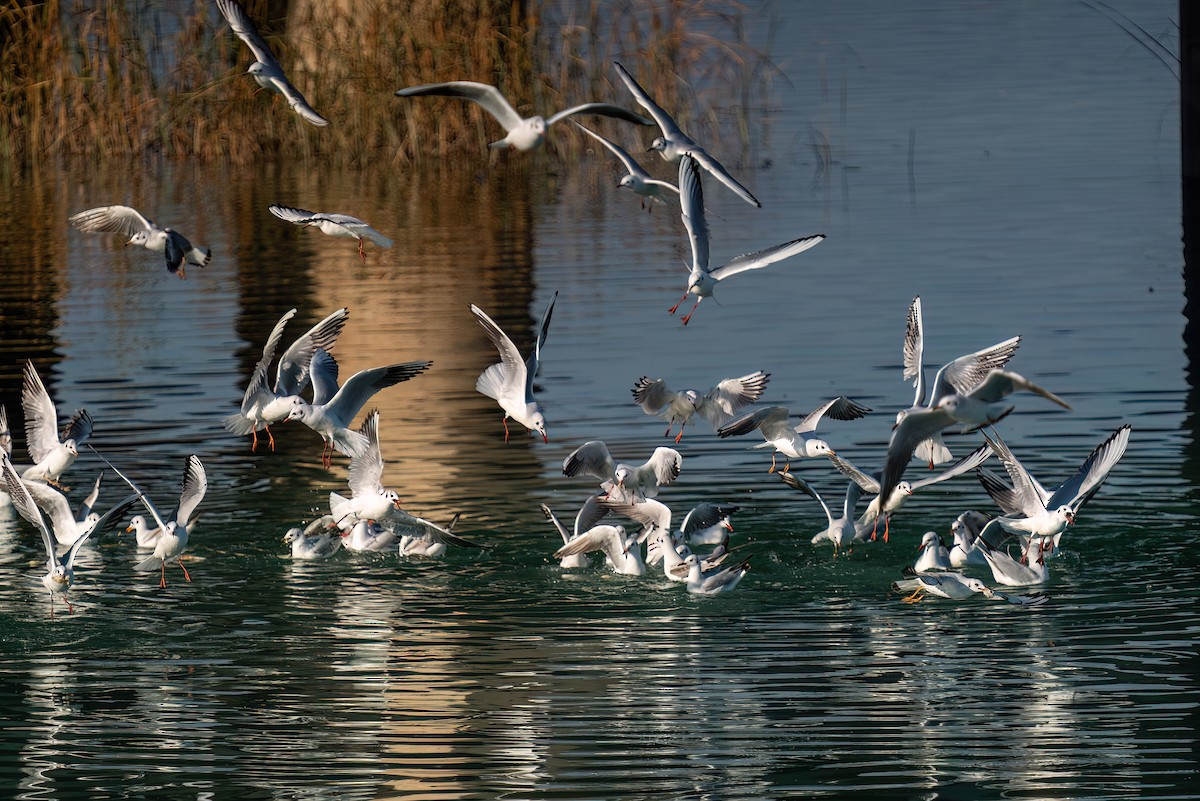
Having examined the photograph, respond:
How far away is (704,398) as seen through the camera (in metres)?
15.1

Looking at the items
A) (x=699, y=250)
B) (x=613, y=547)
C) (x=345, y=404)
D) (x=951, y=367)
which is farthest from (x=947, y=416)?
(x=345, y=404)

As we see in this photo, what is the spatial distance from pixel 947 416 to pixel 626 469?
1.99m

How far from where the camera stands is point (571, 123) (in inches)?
A: 1195

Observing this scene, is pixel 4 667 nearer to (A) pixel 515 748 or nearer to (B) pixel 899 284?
(A) pixel 515 748

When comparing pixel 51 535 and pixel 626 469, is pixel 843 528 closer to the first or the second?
pixel 626 469

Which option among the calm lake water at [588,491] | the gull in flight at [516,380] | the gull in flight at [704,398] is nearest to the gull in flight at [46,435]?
the calm lake water at [588,491]

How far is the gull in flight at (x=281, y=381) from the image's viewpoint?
14.6 m

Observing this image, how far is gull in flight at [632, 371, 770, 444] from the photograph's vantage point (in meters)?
14.9

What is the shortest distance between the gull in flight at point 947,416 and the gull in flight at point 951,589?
23.8 inches

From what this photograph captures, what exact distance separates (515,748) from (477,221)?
56.3ft

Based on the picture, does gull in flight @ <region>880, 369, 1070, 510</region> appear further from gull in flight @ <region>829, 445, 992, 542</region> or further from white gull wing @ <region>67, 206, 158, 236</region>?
white gull wing @ <region>67, 206, 158, 236</region>

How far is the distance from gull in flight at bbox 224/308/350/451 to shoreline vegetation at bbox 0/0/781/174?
13.0 m

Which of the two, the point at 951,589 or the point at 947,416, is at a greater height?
the point at 947,416

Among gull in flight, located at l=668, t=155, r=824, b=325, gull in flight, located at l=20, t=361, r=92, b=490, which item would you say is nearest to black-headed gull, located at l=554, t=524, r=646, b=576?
gull in flight, located at l=668, t=155, r=824, b=325
